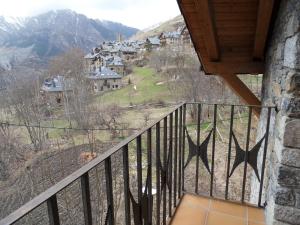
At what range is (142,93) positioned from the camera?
18.5 metres

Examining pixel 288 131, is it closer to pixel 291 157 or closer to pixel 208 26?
pixel 291 157

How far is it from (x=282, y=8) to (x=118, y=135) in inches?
426

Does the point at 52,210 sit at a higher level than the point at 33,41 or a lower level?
lower

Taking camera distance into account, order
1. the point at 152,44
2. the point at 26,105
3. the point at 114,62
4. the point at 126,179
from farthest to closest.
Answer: the point at 152,44
the point at 114,62
the point at 26,105
the point at 126,179

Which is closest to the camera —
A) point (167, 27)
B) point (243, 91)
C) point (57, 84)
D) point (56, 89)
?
point (243, 91)

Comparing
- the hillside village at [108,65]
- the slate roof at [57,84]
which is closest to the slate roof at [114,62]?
the hillside village at [108,65]

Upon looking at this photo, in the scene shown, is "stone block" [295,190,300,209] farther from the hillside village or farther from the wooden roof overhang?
the hillside village

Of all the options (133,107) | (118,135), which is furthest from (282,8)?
(133,107)

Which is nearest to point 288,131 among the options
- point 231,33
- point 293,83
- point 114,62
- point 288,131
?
point 288,131

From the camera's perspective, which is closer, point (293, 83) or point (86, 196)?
point (86, 196)

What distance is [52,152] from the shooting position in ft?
37.2

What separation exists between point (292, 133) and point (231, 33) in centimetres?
120

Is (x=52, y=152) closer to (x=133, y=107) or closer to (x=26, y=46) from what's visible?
(x=133, y=107)

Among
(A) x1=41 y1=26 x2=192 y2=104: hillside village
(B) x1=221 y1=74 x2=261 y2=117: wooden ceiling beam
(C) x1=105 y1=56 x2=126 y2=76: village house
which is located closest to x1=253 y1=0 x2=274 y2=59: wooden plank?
(B) x1=221 y1=74 x2=261 y2=117: wooden ceiling beam
